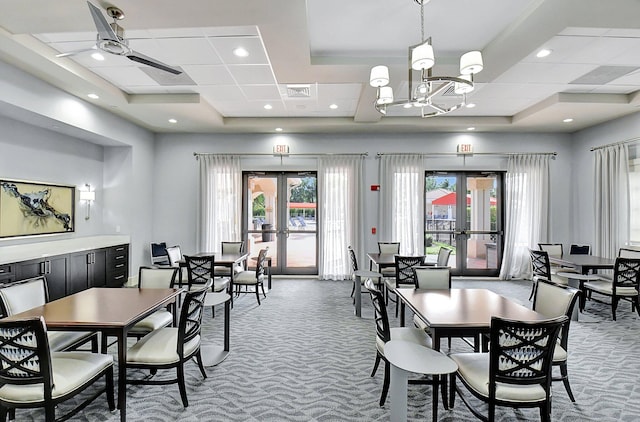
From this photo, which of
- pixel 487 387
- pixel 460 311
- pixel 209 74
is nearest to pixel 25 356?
pixel 487 387

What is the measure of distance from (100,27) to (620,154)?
25.8ft

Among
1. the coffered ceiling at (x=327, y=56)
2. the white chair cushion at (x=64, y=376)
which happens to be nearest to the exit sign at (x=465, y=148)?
the coffered ceiling at (x=327, y=56)

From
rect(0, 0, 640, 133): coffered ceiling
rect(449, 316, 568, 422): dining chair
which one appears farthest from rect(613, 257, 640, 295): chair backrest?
rect(449, 316, 568, 422): dining chair

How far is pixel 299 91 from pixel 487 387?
4.64 meters

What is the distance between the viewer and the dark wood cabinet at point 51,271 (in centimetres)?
439

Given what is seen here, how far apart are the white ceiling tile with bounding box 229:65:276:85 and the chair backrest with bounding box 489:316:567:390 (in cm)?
402

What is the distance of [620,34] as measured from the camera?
3570 millimetres

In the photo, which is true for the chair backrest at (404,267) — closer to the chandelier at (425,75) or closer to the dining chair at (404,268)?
the dining chair at (404,268)

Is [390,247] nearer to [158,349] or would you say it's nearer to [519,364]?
[519,364]

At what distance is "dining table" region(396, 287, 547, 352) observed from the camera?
236 cm

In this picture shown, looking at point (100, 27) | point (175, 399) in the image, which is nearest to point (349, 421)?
point (175, 399)

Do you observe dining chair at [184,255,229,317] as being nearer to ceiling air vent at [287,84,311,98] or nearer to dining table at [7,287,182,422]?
dining table at [7,287,182,422]

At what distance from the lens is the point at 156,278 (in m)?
3.71

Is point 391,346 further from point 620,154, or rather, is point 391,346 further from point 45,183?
point 620,154
